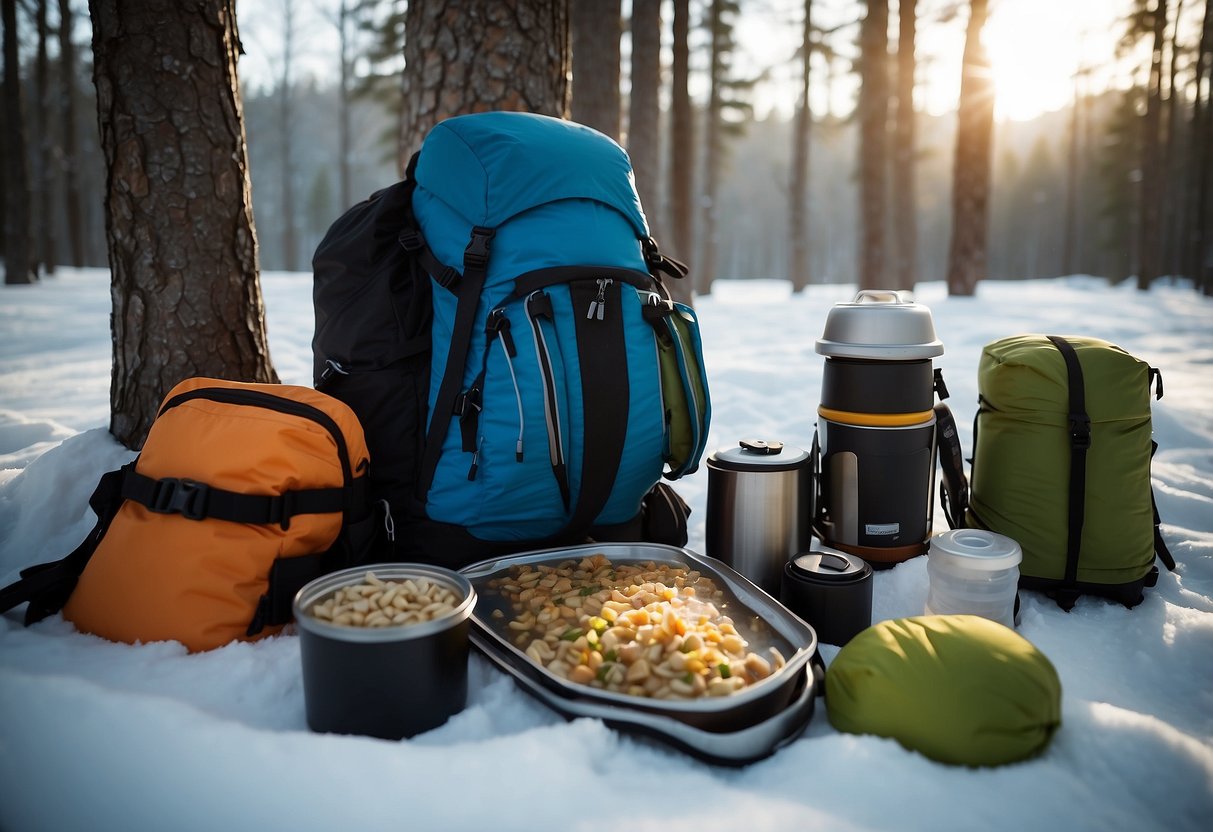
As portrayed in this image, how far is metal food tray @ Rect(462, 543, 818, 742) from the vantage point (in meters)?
1.50

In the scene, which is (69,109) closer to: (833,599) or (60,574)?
(60,574)

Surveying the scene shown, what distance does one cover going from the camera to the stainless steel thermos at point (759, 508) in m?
2.38

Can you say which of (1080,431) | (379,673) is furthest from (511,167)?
(1080,431)

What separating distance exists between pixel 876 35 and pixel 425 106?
10.4m

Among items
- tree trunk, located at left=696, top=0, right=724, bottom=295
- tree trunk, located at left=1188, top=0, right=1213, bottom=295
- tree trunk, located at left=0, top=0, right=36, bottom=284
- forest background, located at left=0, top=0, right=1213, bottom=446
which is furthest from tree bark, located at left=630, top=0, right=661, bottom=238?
tree trunk, located at left=1188, top=0, right=1213, bottom=295

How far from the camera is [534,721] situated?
1.67m

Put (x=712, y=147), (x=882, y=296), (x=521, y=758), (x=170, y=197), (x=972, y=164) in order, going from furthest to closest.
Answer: (x=712, y=147), (x=972, y=164), (x=170, y=197), (x=882, y=296), (x=521, y=758)

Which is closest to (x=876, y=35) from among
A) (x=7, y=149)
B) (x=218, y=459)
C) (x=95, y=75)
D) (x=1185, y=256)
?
(x=95, y=75)

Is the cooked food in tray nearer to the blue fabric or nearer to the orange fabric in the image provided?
the blue fabric

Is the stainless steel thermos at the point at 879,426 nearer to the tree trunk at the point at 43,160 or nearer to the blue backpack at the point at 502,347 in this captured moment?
the blue backpack at the point at 502,347

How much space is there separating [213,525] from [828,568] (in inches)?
65.9

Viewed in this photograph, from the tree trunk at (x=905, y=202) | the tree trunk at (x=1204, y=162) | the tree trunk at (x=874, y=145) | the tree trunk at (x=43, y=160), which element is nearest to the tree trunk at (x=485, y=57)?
the tree trunk at (x=874, y=145)

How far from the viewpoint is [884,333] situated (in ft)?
7.89

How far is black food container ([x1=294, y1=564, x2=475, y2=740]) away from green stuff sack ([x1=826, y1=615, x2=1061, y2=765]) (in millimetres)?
875
